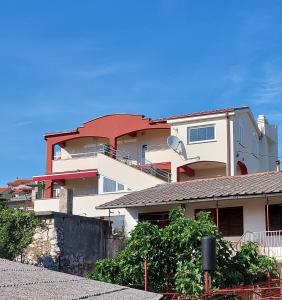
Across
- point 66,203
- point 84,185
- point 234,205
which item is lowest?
point 234,205

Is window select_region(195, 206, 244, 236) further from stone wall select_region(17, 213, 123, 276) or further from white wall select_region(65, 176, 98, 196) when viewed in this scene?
white wall select_region(65, 176, 98, 196)

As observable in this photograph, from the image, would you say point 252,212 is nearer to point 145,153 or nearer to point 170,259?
point 170,259

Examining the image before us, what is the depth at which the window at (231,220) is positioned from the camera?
26.3 metres

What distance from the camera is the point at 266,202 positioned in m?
25.2

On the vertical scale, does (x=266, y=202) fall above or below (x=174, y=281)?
above

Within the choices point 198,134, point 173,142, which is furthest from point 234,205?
point 198,134

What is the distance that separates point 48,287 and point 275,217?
18.2 meters

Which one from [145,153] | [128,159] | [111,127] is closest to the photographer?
[128,159]

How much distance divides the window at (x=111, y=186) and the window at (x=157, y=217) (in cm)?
859

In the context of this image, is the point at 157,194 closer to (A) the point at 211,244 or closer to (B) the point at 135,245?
(B) the point at 135,245

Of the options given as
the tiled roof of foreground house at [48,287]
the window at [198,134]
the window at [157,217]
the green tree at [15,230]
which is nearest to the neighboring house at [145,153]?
the window at [198,134]

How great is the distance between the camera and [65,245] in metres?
24.1

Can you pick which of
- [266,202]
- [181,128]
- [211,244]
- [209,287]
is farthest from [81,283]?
[181,128]

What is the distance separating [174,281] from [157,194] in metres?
10.9
